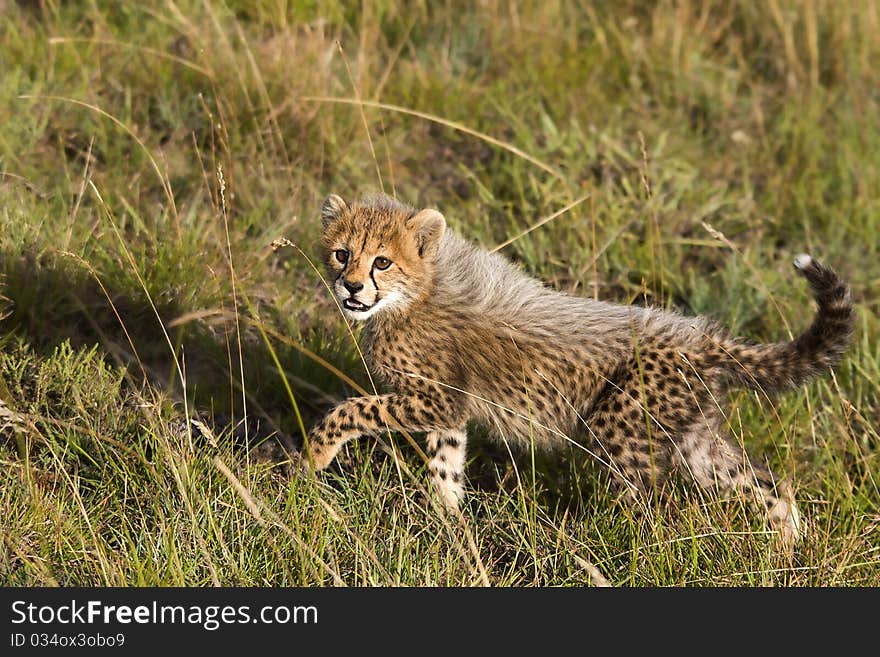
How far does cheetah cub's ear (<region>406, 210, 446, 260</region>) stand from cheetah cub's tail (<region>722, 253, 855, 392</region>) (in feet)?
3.74

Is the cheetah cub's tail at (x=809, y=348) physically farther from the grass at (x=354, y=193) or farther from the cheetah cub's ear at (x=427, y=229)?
the cheetah cub's ear at (x=427, y=229)

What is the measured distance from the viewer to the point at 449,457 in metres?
4.64

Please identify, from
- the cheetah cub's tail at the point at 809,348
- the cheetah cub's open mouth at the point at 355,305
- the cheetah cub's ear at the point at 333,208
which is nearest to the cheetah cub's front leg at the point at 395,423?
the cheetah cub's open mouth at the point at 355,305

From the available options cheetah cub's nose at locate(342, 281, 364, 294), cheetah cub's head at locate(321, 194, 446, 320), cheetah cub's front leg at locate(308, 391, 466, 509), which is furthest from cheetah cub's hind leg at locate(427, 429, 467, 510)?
cheetah cub's nose at locate(342, 281, 364, 294)

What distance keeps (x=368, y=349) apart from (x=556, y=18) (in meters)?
3.38

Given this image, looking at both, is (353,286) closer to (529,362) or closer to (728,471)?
(529,362)

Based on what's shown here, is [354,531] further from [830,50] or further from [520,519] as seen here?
[830,50]

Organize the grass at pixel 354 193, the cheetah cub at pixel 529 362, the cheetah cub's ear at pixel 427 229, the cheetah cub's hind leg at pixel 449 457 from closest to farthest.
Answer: the grass at pixel 354 193 → the cheetah cub at pixel 529 362 → the cheetah cub's ear at pixel 427 229 → the cheetah cub's hind leg at pixel 449 457

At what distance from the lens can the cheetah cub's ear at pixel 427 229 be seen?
14.6 feet

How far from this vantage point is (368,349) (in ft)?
15.2

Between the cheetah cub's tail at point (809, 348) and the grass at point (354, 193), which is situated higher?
the cheetah cub's tail at point (809, 348)

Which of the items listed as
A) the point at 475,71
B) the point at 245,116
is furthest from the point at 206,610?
the point at 475,71

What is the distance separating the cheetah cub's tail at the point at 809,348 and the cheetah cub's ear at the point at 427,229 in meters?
1.14

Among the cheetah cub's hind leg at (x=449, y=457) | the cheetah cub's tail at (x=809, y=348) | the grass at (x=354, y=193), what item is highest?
the cheetah cub's tail at (x=809, y=348)
